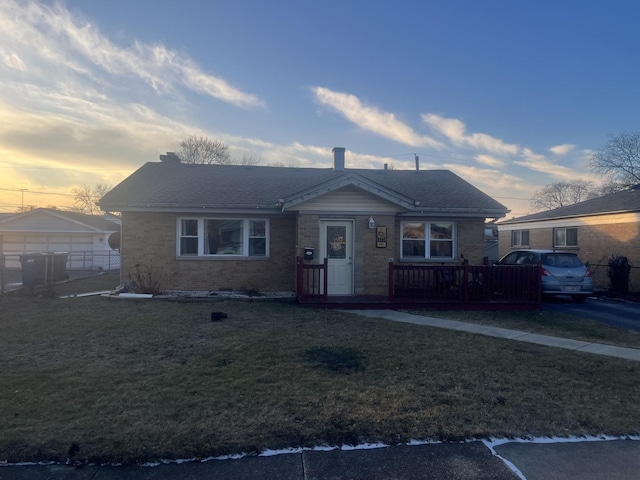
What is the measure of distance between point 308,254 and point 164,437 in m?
8.14

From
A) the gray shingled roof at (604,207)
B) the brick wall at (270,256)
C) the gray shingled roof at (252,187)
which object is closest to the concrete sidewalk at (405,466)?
the brick wall at (270,256)

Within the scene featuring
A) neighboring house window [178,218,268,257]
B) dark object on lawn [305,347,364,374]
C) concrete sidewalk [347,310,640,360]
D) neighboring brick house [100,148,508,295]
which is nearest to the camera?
dark object on lawn [305,347,364,374]

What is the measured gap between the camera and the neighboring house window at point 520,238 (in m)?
23.6

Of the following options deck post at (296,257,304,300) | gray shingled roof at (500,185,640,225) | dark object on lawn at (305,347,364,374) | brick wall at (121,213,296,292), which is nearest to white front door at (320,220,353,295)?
deck post at (296,257,304,300)

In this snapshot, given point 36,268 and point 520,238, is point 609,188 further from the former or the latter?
point 36,268

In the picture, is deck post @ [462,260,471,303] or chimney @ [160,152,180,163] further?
chimney @ [160,152,180,163]

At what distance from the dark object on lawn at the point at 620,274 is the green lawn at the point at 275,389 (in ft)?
35.5

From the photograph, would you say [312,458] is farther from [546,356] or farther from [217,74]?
[217,74]

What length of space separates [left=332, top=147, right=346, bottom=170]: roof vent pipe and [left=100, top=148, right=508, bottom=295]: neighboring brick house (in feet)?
11.0

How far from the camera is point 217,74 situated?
1400 centimetres

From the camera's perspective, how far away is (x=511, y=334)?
8391 millimetres

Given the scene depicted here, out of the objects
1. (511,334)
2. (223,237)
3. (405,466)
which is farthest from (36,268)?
(405,466)

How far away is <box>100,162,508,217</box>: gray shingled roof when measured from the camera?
12898mm

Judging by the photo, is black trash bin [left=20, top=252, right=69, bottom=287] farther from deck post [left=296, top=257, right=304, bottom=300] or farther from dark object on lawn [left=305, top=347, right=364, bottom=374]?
dark object on lawn [left=305, top=347, right=364, bottom=374]
